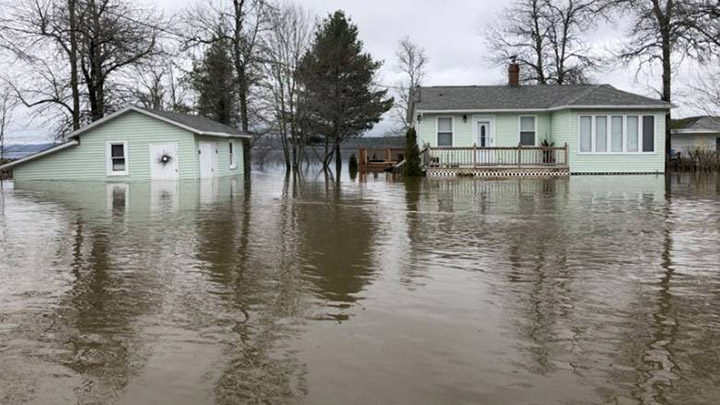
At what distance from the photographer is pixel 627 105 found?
91.5 ft

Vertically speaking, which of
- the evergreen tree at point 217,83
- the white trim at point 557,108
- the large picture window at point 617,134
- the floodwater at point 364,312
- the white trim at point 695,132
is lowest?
the floodwater at point 364,312

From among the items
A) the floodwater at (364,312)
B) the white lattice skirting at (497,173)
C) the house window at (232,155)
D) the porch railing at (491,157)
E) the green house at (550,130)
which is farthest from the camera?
the house window at (232,155)

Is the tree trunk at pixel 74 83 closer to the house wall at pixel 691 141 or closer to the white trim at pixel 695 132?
the house wall at pixel 691 141

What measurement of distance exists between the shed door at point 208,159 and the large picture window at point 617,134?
17.0 meters

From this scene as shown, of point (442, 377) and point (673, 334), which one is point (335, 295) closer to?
point (442, 377)

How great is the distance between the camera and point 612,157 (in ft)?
94.4

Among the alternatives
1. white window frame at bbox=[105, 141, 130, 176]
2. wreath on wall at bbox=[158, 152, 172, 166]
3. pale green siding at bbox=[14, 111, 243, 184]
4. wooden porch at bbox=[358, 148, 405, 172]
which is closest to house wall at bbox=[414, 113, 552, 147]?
wooden porch at bbox=[358, 148, 405, 172]

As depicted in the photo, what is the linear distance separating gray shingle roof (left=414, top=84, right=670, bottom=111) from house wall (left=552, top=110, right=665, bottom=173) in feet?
1.94

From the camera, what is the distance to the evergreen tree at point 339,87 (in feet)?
150

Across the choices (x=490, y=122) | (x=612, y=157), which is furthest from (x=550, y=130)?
(x=612, y=157)

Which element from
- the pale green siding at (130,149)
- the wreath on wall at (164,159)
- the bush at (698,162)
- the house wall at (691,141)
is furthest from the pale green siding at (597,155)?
the house wall at (691,141)

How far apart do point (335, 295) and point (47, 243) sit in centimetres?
551

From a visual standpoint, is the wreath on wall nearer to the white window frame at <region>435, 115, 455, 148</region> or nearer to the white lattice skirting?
the white lattice skirting

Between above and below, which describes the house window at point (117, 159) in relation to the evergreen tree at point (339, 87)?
below
